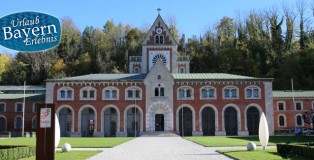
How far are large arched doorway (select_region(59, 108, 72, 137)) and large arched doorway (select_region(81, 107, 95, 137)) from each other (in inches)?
76.4

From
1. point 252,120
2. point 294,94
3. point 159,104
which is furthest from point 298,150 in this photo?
point 294,94

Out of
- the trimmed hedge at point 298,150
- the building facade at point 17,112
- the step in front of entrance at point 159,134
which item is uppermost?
the building facade at point 17,112

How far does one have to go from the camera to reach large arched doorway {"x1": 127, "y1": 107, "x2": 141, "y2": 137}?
183ft

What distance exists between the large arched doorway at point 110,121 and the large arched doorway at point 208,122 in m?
12.9

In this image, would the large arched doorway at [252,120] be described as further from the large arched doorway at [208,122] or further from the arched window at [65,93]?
the arched window at [65,93]

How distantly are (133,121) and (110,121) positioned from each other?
3.44 meters

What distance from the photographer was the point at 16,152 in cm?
2045

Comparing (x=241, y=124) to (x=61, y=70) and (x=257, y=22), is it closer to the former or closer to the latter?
(x=257, y=22)

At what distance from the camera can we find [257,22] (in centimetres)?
8844

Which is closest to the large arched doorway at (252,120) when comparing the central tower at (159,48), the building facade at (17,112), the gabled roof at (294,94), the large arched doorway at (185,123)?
the gabled roof at (294,94)

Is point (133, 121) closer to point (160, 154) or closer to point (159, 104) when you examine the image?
point (159, 104)

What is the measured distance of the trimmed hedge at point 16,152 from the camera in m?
19.0

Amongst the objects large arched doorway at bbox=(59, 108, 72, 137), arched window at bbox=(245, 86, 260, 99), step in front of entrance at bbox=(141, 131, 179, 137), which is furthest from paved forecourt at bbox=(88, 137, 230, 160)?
arched window at bbox=(245, 86, 260, 99)

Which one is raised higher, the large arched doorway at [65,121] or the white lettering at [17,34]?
the white lettering at [17,34]
